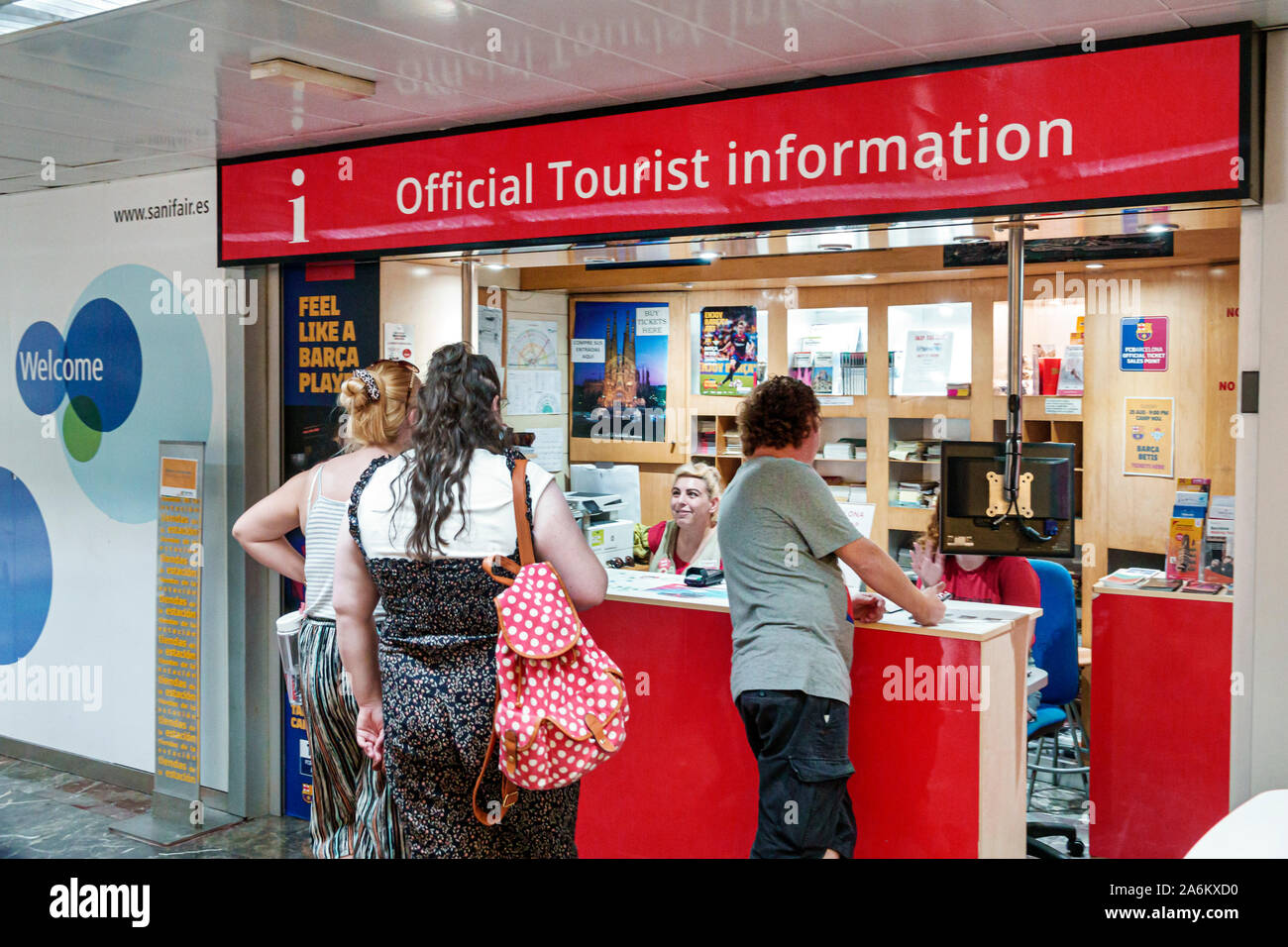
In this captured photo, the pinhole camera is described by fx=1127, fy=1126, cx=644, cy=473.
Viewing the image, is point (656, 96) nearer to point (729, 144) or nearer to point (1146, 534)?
point (729, 144)

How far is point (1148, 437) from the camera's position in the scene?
6121 millimetres

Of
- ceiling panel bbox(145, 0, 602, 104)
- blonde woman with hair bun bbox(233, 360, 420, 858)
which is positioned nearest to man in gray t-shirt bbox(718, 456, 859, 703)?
blonde woman with hair bun bbox(233, 360, 420, 858)

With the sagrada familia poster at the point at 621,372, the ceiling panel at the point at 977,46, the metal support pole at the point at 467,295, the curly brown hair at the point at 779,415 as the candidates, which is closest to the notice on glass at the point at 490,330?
the metal support pole at the point at 467,295

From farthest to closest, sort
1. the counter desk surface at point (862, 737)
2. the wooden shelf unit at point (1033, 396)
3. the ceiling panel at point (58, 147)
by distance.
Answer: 1. the wooden shelf unit at point (1033, 396)
2. the ceiling panel at point (58, 147)
3. the counter desk surface at point (862, 737)

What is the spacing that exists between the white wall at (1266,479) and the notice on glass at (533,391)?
4.56 m

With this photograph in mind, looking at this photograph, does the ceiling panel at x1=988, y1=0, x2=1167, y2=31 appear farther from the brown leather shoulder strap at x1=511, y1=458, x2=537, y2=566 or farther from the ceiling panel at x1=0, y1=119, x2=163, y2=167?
the ceiling panel at x1=0, y1=119, x2=163, y2=167

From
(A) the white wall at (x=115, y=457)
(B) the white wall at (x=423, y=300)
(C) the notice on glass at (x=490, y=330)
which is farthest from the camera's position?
(C) the notice on glass at (x=490, y=330)

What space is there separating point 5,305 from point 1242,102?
17.9ft

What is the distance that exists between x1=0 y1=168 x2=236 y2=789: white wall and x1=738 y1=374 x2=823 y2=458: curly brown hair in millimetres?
2646

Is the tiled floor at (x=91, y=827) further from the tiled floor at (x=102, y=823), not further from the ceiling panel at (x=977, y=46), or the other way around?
the ceiling panel at (x=977, y=46)

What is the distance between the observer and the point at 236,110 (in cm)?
391

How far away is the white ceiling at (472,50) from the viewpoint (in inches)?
109

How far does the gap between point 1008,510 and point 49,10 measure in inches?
120

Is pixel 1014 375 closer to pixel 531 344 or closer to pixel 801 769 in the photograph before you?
pixel 801 769
